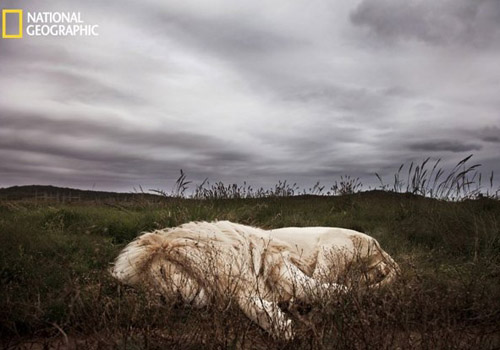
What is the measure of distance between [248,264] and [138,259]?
986mm

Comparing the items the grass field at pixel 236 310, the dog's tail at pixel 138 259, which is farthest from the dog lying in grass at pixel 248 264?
the grass field at pixel 236 310

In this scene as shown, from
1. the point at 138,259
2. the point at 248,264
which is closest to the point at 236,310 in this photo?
the point at 248,264

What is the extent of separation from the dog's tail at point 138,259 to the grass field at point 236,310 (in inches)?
5.8

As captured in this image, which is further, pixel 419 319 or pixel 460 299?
pixel 460 299

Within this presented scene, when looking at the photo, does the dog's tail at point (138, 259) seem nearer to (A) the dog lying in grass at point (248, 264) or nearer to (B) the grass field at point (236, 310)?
(A) the dog lying in grass at point (248, 264)

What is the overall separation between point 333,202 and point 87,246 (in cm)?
555

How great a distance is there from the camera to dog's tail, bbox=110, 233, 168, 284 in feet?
13.3

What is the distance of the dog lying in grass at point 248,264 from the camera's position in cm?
364

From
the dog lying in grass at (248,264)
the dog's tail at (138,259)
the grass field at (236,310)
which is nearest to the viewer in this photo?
the grass field at (236,310)

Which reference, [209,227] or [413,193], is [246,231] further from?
[413,193]

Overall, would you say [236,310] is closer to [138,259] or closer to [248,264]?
[248,264]

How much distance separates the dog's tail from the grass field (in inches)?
5.8

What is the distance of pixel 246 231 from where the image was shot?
15.6 feet

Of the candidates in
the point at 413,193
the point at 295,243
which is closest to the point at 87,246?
the point at 295,243
